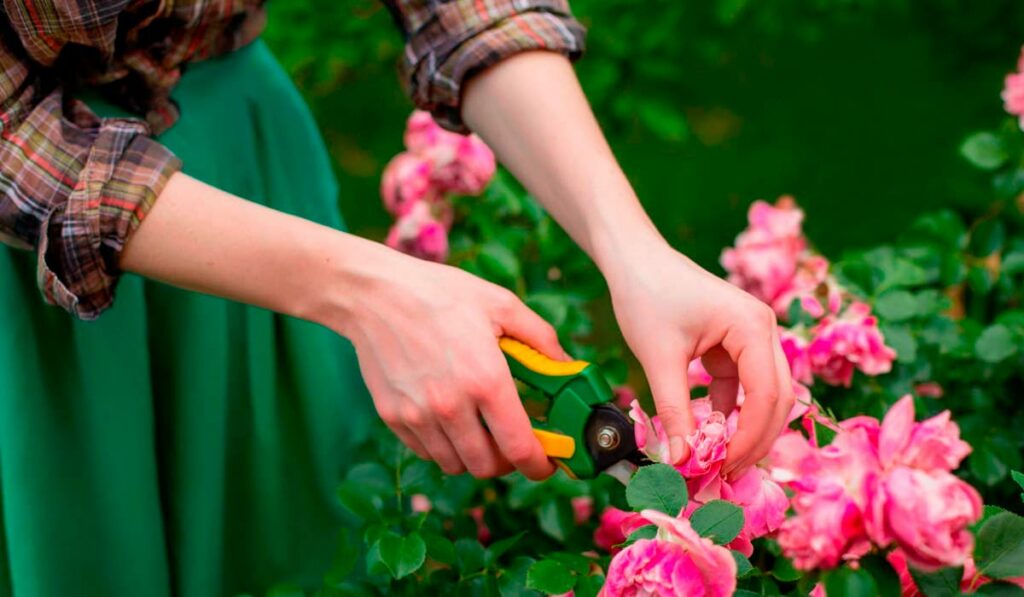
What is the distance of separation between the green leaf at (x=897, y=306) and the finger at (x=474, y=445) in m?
0.58

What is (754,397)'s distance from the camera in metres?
0.88

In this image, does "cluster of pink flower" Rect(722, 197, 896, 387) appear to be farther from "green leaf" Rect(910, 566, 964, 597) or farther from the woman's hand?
"green leaf" Rect(910, 566, 964, 597)

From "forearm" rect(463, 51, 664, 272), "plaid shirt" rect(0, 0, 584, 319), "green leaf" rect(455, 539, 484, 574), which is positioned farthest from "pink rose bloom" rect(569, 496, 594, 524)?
"plaid shirt" rect(0, 0, 584, 319)

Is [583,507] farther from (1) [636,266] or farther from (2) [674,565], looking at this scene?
(2) [674,565]

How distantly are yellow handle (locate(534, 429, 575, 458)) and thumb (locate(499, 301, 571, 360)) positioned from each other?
0.23ft

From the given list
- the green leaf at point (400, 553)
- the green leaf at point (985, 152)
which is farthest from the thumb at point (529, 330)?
the green leaf at point (985, 152)

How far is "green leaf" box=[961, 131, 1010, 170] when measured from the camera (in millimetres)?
1488

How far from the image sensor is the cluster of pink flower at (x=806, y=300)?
1.19 meters

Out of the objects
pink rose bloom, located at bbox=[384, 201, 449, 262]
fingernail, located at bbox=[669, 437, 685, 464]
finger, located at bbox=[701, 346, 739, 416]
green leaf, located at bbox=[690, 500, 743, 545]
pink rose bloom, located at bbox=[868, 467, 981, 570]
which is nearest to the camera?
pink rose bloom, located at bbox=[868, 467, 981, 570]

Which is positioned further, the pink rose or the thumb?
the pink rose

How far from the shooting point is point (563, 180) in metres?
1.10

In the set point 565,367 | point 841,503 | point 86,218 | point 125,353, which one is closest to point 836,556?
point 841,503

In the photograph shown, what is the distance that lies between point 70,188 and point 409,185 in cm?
77

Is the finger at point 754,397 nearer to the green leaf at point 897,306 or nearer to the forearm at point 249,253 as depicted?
the forearm at point 249,253
